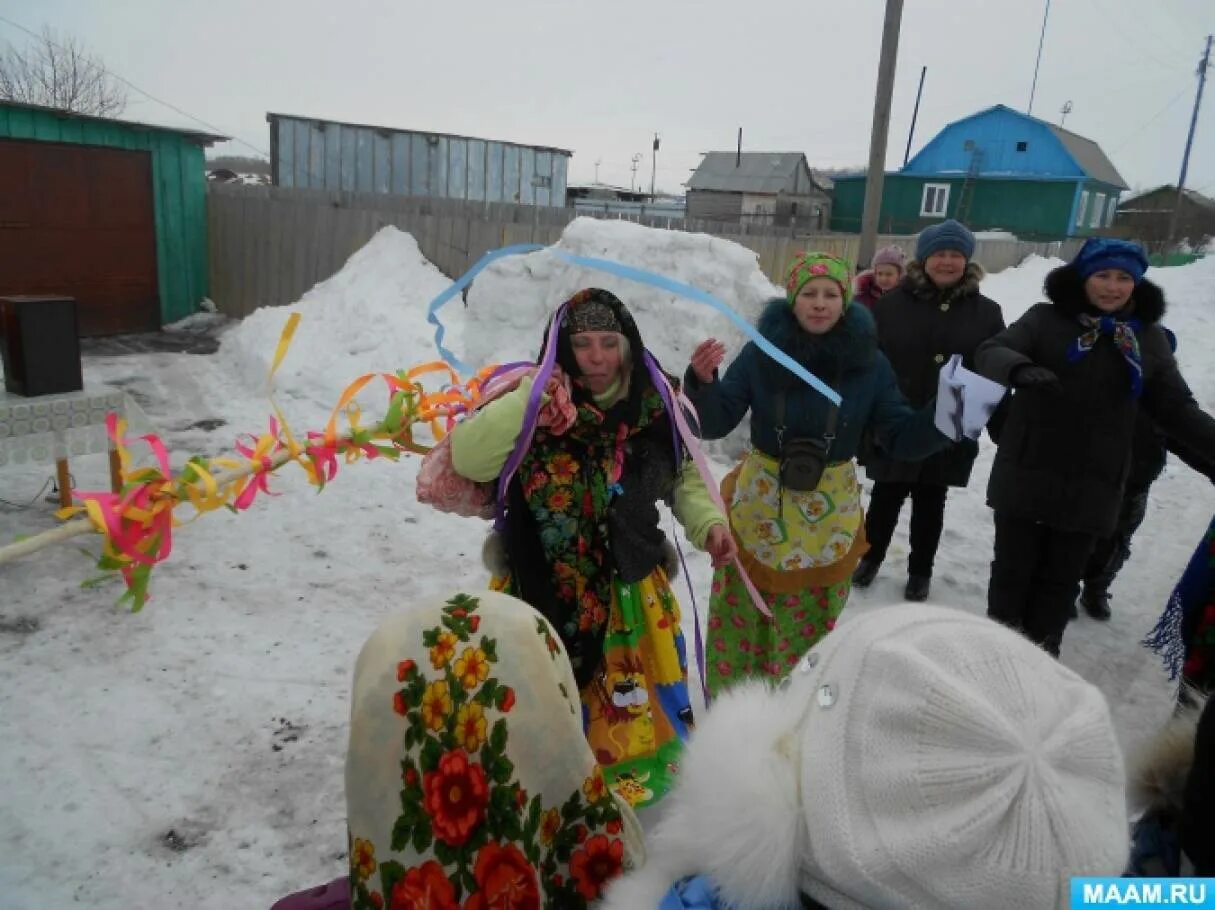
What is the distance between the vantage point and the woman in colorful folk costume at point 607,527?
236cm

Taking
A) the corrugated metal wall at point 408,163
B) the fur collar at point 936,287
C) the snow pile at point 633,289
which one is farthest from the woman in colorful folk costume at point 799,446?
the corrugated metal wall at point 408,163

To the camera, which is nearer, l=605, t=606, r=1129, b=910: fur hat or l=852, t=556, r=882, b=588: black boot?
l=605, t=606, r=1129, b=910: fur hat

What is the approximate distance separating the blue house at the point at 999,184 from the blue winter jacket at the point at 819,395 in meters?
29.2

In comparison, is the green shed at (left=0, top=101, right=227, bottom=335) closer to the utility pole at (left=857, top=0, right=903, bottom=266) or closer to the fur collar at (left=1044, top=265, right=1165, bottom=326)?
the utility pole at (left=857, top=0, right=903, bottom=266)

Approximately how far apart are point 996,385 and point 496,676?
217 centimetres

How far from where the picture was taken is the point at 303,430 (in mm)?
7008

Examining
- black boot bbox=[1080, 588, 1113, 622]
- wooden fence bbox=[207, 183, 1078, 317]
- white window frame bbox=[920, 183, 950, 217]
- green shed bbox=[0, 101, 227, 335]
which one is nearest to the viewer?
black boot bbox=[1080, 588, 1113, 622]

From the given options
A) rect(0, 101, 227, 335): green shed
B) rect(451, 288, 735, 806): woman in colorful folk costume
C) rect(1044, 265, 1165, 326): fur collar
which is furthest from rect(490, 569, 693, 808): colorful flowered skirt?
rect(0, 101, 227, 335): green shed

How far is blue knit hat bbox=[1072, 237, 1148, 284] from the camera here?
9.89ft

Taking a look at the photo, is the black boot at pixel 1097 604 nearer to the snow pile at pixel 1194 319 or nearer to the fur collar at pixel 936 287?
the fur collar at pixel 936 287

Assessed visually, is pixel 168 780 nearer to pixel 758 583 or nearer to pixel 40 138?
pixel 758 583

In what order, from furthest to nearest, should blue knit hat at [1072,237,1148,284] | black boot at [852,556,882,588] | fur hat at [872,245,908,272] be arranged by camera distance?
1. fur hat at [872,245,908,272]
2. black boot at [852,556,882,588]
3. blue knit hat at [1072,237,1148,284]

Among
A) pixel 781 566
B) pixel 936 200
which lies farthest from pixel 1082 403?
pixel 936 200

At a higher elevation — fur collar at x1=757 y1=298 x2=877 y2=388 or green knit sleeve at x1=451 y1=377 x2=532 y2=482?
fur collar at x1=757 y1=298 x2=877 y2=388
